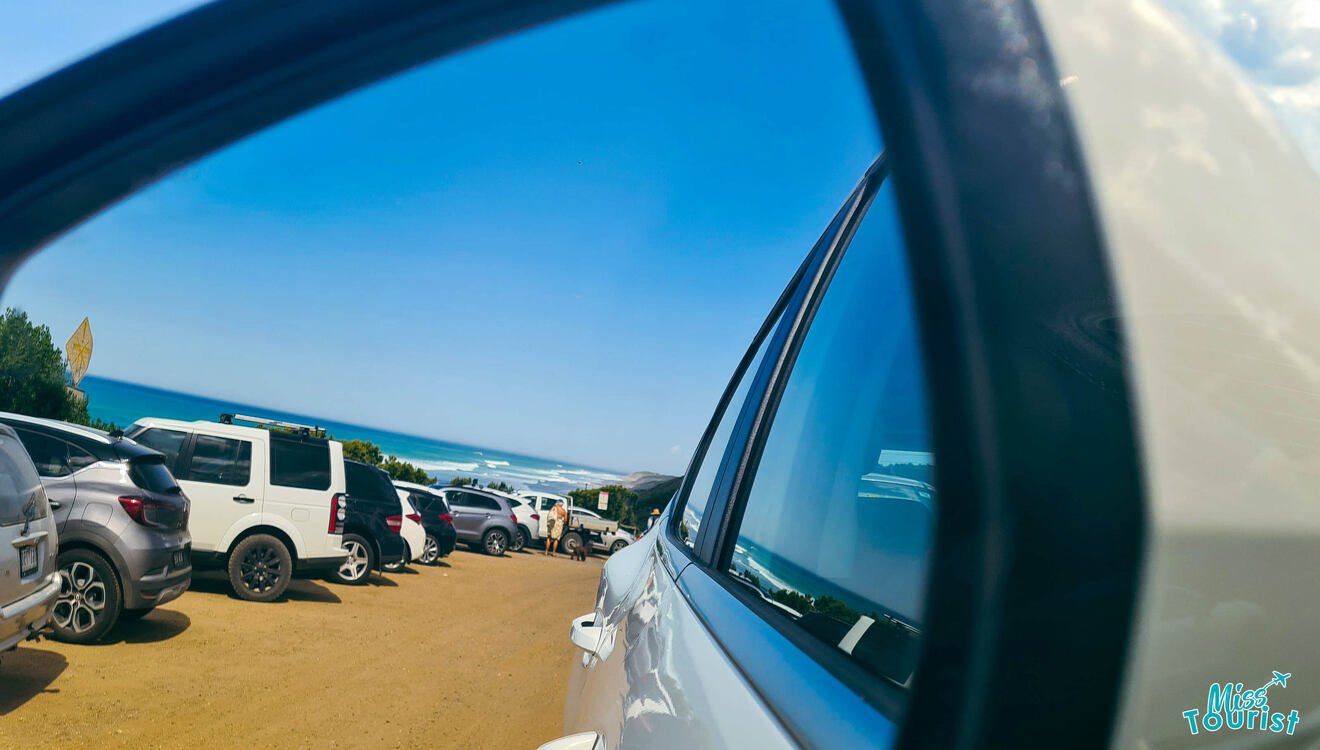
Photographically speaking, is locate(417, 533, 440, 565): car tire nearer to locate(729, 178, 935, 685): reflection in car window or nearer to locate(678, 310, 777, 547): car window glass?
locate(678, 310, 777, 547): car window glass

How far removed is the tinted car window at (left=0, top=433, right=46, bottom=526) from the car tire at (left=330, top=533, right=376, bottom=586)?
7.42 metres

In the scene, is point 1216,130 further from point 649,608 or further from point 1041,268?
point 649,608

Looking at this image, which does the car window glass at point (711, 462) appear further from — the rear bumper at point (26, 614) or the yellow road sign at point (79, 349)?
the rear bumper at point (26, 614)

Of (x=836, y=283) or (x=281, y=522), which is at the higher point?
(x=836, y=283)

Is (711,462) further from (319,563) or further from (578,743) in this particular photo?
(319,563)

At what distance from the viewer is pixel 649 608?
81.0 inches

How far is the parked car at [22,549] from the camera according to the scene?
16.1 feet

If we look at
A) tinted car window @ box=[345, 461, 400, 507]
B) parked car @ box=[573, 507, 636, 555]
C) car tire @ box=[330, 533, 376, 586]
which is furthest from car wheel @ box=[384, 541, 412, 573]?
parked car @ box=[573, 507, 636, 555]

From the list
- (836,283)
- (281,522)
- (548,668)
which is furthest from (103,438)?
(836,283)

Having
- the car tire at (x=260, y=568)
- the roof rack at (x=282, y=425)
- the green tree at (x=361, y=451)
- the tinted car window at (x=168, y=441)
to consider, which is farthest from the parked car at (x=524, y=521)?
the green tree at (x=361, y=451)

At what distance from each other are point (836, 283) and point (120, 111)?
1945mm

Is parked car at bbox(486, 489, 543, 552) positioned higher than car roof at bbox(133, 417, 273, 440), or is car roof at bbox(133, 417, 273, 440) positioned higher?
car roof at bbox(133, 417, 273, 440)

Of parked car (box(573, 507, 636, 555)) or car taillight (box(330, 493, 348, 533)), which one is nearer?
car taillight (box(330, 493, 348, 533))

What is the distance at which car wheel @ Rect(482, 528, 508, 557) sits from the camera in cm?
2281
